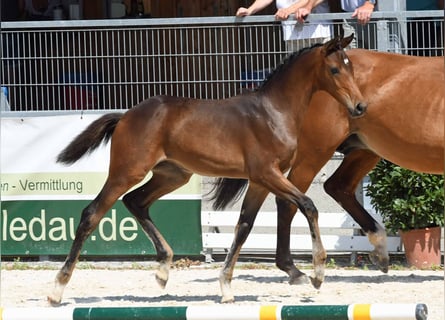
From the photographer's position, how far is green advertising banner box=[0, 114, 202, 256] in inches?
435

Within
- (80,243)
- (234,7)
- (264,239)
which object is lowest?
(264,239)

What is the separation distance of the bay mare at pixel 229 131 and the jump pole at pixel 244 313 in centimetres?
243

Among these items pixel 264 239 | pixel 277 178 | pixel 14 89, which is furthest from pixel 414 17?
pixel 14 89

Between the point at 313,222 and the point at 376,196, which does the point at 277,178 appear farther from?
the point at 376,196

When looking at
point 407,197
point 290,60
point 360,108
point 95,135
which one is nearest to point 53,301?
point 95,135

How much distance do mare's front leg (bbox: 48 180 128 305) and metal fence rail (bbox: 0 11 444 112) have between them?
2768 millimetres

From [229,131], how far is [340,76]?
0.91 meters

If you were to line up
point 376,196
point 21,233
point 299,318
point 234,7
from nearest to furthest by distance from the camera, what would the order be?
1. point 299,318
2. point 376,196
3. point 21,233
4. point 234,7

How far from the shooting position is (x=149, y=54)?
11734 mm

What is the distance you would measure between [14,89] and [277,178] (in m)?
4.43

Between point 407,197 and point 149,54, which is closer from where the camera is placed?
point 407,197

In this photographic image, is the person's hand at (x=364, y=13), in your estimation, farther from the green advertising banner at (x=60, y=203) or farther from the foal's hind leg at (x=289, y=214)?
the green advertising banner at (x=60, y=203)

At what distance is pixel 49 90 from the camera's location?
1178 cm

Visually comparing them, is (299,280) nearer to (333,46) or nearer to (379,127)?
(379,127)
